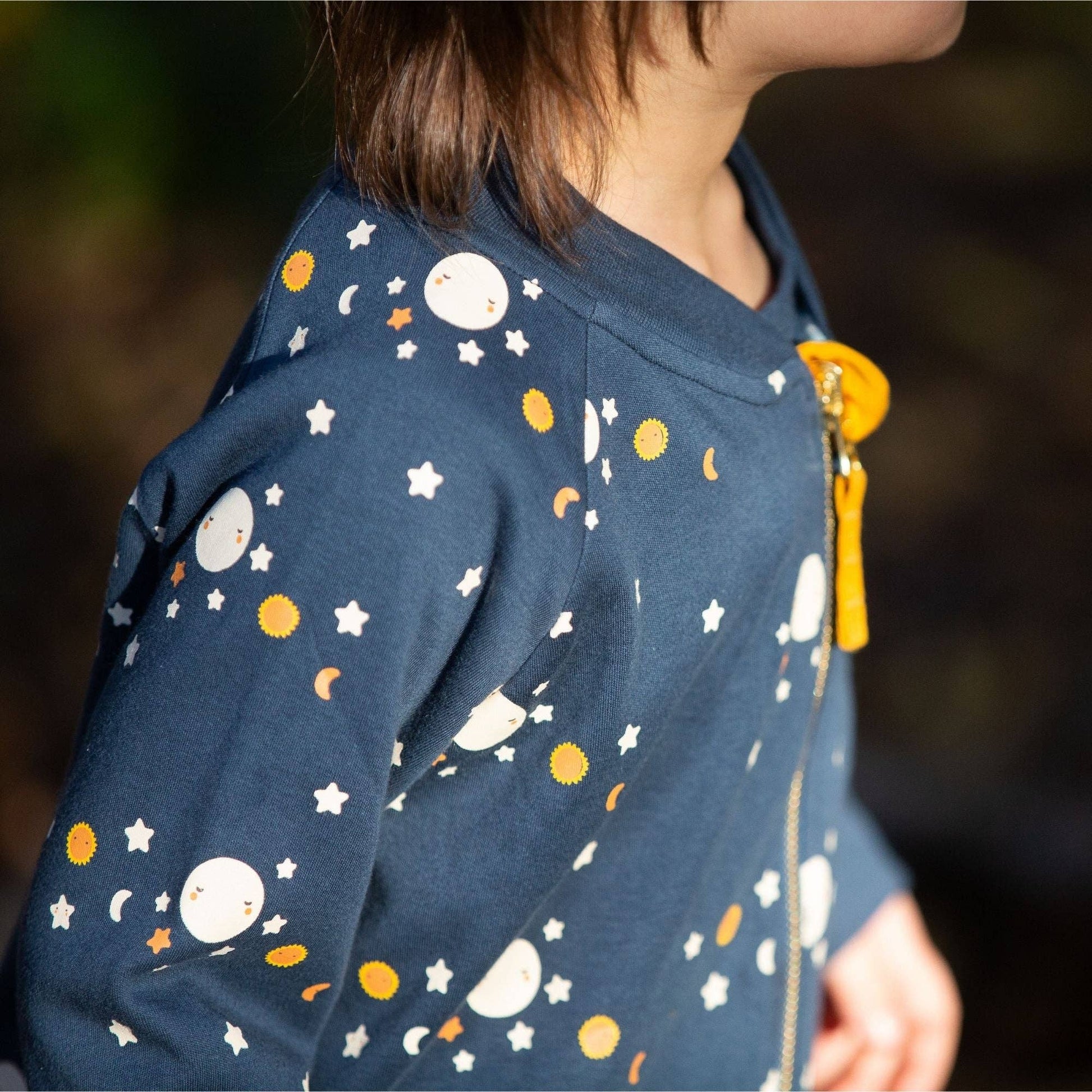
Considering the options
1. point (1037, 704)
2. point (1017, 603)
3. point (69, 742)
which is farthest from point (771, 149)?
point (69, 742)

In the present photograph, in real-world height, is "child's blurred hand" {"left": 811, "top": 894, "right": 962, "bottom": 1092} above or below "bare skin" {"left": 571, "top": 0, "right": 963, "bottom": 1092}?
below

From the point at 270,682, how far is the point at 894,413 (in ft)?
6.17

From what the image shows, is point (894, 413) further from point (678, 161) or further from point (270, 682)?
point (270, 682)

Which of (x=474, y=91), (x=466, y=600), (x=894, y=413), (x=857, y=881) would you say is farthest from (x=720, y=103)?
(x=894, y=413)

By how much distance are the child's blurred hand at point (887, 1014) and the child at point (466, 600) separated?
323 millimetres

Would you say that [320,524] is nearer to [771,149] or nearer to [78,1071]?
[78,1071]

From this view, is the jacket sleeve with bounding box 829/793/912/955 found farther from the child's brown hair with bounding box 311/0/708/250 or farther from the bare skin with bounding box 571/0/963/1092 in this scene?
the child's brown hair with bounding box 311/0/708/250

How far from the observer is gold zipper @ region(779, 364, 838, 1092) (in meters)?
0.71

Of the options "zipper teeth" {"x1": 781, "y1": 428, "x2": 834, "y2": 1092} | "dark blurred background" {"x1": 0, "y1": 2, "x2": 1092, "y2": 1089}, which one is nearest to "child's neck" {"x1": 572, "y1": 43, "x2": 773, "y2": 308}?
"zipper teeth" {"x1": 781, "y1": 428, "x2": 834, "y2": 1092}

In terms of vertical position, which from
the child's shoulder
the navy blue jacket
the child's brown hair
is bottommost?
the navy blue jacket

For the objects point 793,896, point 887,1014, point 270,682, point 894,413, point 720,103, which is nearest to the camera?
point 270,682

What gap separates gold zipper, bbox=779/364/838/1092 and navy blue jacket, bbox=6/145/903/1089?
23mm

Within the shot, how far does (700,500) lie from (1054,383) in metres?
1.80

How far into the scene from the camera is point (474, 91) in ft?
1.82
